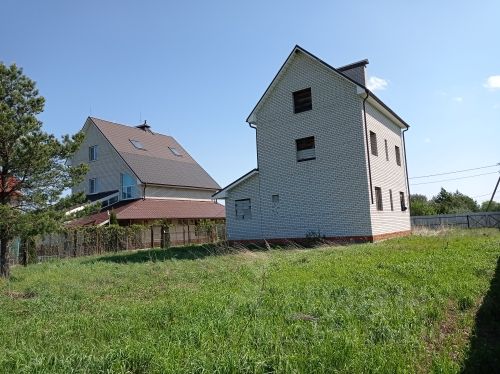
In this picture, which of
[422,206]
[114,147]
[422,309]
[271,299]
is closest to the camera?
[422,309]

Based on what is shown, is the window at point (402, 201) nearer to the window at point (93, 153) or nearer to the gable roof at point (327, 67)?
the gable roof at point (327, 67)

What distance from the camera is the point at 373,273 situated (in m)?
8.47

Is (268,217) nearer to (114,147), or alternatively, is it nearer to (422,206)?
(114,147)

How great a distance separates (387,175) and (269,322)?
17.5m

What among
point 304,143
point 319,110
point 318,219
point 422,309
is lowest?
point 422,309

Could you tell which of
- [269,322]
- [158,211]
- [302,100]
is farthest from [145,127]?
[269,322]

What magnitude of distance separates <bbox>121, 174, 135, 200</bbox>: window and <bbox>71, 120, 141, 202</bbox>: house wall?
0.32m

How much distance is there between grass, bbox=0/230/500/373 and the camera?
3.94 metres

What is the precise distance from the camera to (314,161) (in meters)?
19.2

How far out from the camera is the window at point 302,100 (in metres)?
19.8

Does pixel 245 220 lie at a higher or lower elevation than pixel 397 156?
lower

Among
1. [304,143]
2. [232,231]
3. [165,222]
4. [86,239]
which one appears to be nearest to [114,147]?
[165,222]

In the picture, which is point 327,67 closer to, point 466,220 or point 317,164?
point 317,164

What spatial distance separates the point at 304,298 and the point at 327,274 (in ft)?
8.04
